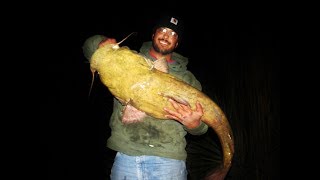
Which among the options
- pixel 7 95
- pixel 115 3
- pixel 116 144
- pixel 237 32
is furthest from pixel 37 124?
pixel 116 144

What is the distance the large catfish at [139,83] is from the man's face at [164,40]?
28 cm

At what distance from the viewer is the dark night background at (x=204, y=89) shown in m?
5.46

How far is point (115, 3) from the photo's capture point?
997 centimetres

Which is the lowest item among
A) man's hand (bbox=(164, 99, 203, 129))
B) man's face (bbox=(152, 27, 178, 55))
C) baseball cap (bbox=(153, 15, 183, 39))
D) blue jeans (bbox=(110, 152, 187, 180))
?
blue jeans (bbox=(110, 152, 187, 180))

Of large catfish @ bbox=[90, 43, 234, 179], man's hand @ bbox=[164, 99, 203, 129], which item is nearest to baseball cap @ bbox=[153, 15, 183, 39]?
large catfish @ bbox=[90, 43, 234, 179]

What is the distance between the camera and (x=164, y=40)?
2475 millimetres

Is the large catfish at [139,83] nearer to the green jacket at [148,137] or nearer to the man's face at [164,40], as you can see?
the green jacket at [148,137]

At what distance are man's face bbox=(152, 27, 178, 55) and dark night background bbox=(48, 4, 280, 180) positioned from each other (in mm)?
2410

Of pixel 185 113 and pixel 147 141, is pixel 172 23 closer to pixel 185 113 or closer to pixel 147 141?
pixel 185 113

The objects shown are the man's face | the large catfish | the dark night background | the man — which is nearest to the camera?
the large catfish

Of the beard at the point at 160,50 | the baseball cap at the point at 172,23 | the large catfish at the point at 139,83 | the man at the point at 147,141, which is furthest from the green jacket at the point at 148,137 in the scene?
the baseball cap at the point at 172,23

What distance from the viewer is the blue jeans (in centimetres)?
230

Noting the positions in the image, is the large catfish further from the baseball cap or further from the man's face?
the baseball cap

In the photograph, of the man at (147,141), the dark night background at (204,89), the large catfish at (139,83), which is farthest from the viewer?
the dark night background at (204,89)
